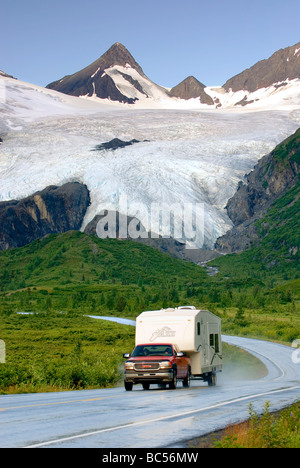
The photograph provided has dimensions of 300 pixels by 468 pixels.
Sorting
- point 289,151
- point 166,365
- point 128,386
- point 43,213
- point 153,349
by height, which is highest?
point 289,151

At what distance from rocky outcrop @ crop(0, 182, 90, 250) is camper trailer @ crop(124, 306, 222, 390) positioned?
13844cm

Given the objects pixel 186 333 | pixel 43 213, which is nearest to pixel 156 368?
pixel 186 333

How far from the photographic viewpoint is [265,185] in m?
175

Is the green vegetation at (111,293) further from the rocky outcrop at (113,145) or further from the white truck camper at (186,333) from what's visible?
the rocky outcrop at (113,145)

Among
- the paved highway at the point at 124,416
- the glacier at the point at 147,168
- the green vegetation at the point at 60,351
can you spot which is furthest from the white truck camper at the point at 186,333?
the glacier at the point at 147,168

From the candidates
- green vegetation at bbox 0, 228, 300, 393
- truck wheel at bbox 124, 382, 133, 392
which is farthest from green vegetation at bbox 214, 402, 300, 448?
green vegetation at bbox 0, 228, 300, 393

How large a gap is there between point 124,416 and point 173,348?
9.60m

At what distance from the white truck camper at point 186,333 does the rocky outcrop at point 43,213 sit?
13834 centimetres

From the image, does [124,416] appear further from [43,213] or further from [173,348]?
[43,213]

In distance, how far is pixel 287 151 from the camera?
172 meters

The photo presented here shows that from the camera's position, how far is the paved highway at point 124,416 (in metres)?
11.0

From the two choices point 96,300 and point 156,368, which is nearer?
point 156,368

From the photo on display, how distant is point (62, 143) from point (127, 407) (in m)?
180
